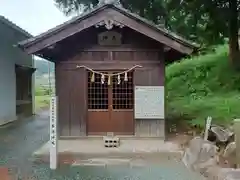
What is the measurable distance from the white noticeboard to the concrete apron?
1.13 m

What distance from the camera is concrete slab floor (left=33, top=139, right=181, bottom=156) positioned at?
9492 mm

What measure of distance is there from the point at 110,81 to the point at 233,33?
6.29 meters

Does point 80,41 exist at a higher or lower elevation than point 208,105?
higher

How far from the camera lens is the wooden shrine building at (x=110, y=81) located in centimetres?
1103

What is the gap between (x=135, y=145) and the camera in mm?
10266

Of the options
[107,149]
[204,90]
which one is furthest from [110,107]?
[204,90]

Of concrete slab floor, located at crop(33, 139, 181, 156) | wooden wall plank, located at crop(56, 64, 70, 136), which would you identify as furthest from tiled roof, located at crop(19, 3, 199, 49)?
concrete slab floor, located at crop(33, 139, 181, 156)

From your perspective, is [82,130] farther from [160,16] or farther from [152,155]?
[160,16]

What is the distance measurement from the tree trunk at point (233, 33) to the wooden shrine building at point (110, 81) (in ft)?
13.5

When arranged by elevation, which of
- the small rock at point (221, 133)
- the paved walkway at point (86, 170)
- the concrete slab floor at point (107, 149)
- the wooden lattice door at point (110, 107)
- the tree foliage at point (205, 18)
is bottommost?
the paved walkway at point (86, 170)

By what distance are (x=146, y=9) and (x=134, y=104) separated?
25.6 ft

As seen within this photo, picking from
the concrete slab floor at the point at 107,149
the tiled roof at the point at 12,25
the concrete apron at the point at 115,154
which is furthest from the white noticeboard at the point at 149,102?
the tiled roof at the point at 12,25

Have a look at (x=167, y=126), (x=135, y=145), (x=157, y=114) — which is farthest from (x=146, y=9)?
(x=135, y=145)

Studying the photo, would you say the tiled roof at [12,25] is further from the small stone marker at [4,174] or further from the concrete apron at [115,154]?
the small stone marker at [4,174]
